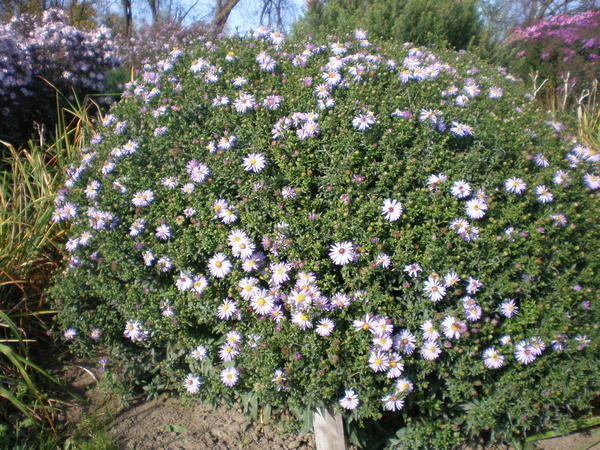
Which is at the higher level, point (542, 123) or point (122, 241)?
point (542, 123)

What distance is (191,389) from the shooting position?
Answer: 2.19 metres

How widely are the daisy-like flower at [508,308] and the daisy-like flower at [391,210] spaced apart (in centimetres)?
61

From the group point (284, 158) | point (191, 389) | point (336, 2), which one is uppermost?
point (336, 2)

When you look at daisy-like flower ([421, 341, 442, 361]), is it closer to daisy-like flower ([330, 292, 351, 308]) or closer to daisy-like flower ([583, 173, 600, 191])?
daisy-like flower ([330, 292, 351, 308])

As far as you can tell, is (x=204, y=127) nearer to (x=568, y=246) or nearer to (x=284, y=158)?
(x=284, y=158)

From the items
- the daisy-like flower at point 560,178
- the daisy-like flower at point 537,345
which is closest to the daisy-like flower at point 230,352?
the daisy-like flower at point 537,345

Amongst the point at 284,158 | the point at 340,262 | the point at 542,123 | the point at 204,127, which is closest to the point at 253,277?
the point at 340,262

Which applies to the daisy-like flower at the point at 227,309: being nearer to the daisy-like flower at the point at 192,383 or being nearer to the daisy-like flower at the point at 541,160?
the daisy-like flower at the point at 192,383

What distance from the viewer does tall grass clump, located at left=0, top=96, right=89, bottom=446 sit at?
237 centimetres

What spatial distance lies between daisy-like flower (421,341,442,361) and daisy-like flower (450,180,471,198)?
667mm

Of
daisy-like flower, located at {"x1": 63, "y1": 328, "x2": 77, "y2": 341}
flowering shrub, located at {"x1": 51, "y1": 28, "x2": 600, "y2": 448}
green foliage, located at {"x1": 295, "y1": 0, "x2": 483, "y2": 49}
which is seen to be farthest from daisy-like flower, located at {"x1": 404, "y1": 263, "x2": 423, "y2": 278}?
green foliage, located at {"x1": 295, "y1": 0, "x2": 483, "y2": 49}

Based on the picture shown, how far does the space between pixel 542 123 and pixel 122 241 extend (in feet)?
8.17

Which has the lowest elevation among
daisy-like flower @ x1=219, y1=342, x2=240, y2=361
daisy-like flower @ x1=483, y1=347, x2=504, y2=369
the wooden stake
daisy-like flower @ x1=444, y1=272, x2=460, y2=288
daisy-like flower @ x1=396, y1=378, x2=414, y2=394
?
the wooden stake

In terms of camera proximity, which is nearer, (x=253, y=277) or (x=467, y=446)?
(x=253, y=277)
